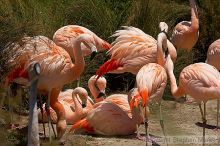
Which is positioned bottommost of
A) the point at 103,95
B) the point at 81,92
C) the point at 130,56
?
the point at 103,95

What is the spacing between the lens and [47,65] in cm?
716

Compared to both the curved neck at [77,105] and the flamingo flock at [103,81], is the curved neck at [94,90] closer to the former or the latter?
the flamingo flock at [103,81]

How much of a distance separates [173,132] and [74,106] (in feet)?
4.63

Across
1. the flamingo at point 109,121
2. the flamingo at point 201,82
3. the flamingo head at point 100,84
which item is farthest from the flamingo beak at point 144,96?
the flamingo head at point 100,84

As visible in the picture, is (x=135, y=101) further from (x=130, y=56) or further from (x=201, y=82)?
(x=130, y=56)

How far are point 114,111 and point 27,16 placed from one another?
2232 millimetres

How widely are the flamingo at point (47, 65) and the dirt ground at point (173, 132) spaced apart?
390mm

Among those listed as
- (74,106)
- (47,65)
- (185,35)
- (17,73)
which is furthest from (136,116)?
(185,35)

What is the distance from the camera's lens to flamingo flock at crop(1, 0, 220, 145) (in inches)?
282

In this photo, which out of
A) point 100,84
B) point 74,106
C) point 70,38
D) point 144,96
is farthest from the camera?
point 70,38

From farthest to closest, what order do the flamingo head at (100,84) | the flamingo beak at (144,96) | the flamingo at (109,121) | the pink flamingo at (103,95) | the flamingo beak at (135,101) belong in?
the flamingo head at (100,84)
the pink flamingo at (103,95)
the flamingo at (109,121)
the flamingo beak at (135,101)
the flamingo beak at (144,96)

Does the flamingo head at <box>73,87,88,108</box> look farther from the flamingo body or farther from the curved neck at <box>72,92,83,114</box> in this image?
the flamingo body

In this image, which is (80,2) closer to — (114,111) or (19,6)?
(19,6)

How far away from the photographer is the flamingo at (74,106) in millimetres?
8016
